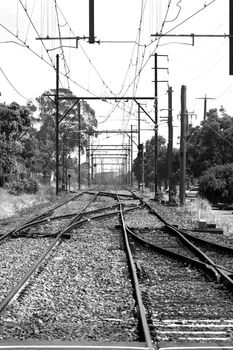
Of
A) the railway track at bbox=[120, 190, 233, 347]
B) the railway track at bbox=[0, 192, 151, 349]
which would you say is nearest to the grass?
the railway track at bbox=[0, 192, 151, 349]

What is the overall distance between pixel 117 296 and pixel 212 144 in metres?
43.6

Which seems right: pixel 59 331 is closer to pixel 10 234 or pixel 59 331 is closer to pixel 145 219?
pixel 10 234

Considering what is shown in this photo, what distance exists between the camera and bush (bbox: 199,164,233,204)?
38750 mm

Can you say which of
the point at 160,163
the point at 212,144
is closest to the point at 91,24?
the point at 212,144

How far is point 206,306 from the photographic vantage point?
7531 millimetres

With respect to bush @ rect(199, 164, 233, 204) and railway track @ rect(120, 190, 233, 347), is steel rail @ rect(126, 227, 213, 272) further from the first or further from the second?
bush @ rect(199, 164, 233, 204)

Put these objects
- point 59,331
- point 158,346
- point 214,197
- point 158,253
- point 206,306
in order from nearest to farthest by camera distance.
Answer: point 158,346 < point 59,331 < point 206,306 < point 158,253 < point 214,197

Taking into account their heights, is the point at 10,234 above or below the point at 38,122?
below

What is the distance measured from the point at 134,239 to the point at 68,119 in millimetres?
69978

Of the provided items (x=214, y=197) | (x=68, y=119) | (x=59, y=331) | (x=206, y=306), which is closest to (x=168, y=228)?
(x=206, y=306)

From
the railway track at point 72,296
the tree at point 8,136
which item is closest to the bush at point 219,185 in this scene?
the tree at point 8,136

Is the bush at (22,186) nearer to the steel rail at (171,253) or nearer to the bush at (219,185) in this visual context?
the bush at (219,185)

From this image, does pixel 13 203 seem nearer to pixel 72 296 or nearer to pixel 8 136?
pixel 8 136

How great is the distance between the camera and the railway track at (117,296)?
20.0 ft
